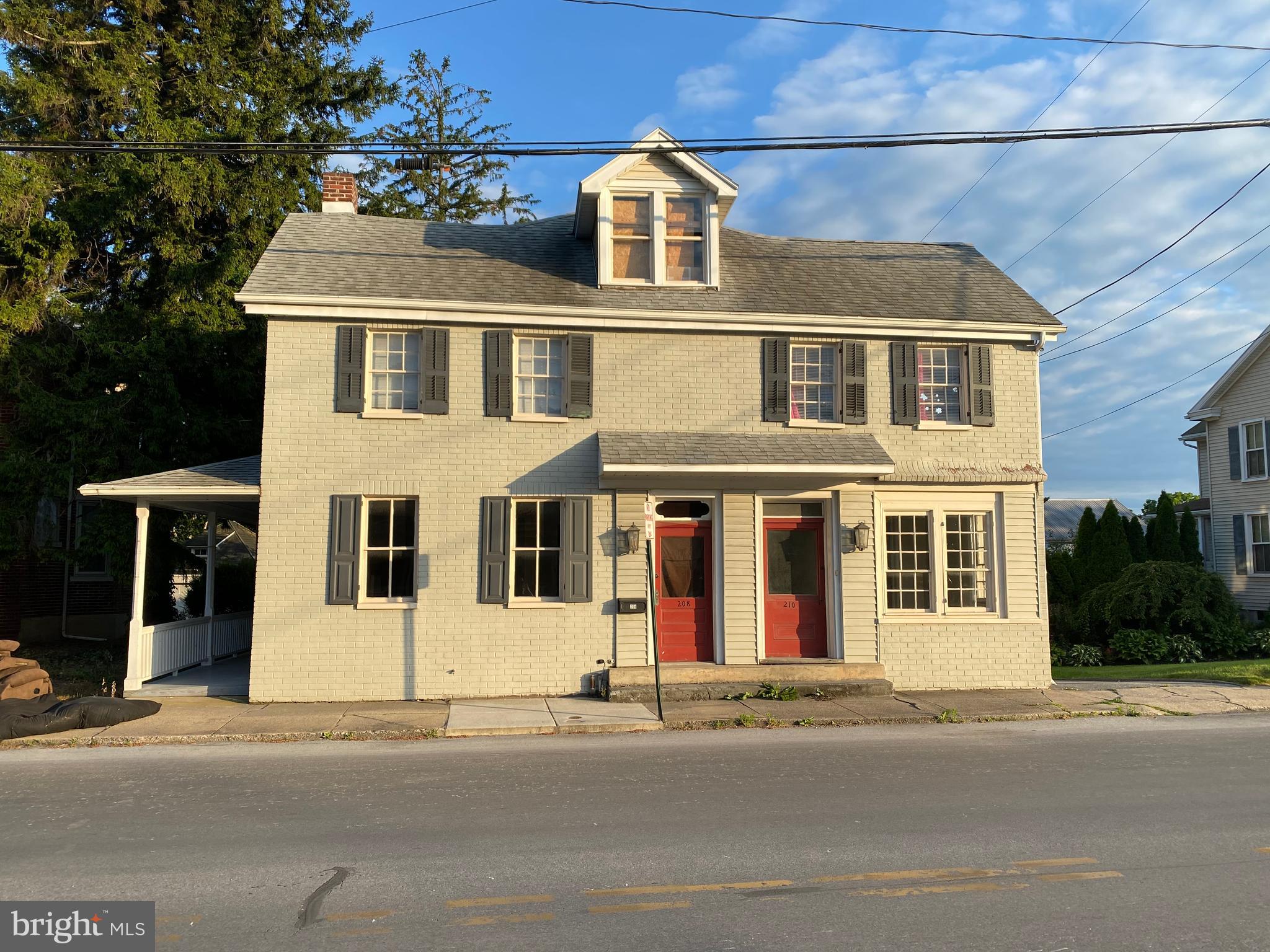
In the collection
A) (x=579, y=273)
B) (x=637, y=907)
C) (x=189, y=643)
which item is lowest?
(x=637, y=907)

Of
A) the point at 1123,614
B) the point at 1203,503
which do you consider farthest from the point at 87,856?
the point at 1203,503

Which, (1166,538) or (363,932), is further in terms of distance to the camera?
(1166,538)

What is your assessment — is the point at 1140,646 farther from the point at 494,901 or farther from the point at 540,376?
the point at 494,901

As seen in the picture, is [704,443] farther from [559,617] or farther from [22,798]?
[22,798]

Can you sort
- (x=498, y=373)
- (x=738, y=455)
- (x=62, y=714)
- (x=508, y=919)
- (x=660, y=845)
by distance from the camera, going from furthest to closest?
(x=498, y=373) → (x=738, y=455) → (x=62, y=714) → (x=660, y=845) → (x=508, y=919)

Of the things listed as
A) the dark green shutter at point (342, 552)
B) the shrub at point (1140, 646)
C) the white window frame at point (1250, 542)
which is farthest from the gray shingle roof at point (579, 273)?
the white window frame at point (1250, 542)

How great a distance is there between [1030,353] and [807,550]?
511 centimetres

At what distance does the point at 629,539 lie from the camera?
13.9 m

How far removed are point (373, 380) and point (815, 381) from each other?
7125 mm

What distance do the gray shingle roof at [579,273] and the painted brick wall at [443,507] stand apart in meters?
0.78

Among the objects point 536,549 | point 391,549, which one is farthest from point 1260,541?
point 391,549

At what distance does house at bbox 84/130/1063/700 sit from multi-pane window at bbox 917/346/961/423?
0.14 feet

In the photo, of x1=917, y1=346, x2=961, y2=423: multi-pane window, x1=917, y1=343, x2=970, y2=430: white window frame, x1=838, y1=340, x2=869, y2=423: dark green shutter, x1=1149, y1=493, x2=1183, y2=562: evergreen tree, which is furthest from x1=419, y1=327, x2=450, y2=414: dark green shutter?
x1=1149, y1=493, x2=1183, y2=562: evergreen tree

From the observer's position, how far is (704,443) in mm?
13906
